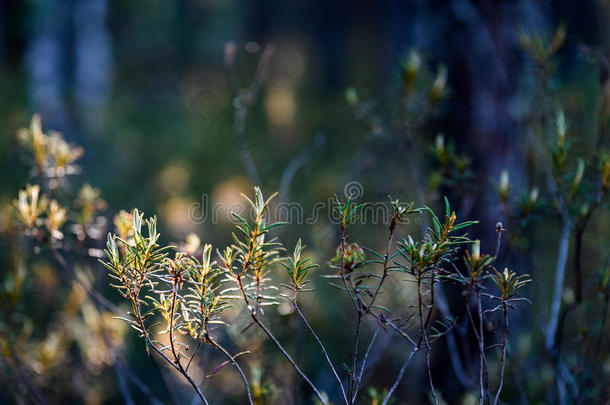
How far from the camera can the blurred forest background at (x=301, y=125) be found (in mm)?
2191

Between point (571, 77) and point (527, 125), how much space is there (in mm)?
4431

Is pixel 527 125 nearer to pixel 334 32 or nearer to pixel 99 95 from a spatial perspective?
pixel 99 95

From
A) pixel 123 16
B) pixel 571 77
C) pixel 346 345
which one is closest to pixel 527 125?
pixel 346 345

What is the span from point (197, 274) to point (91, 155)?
622cm

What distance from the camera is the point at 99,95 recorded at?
9.21m

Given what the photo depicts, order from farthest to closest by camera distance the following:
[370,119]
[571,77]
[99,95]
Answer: [99,95] < [571,77] < [370,119]

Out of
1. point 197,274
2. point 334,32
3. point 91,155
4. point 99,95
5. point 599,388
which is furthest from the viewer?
point 334,32

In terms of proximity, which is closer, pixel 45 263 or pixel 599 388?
pixel 599 388

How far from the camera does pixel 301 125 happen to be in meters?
7.72

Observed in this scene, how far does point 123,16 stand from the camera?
13.8 m

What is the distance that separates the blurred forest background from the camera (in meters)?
2.19

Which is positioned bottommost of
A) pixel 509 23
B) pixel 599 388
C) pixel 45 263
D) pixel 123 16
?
pixel 599 388

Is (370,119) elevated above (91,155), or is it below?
below

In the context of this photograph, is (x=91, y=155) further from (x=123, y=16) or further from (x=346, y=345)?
(x=123, y=16)
